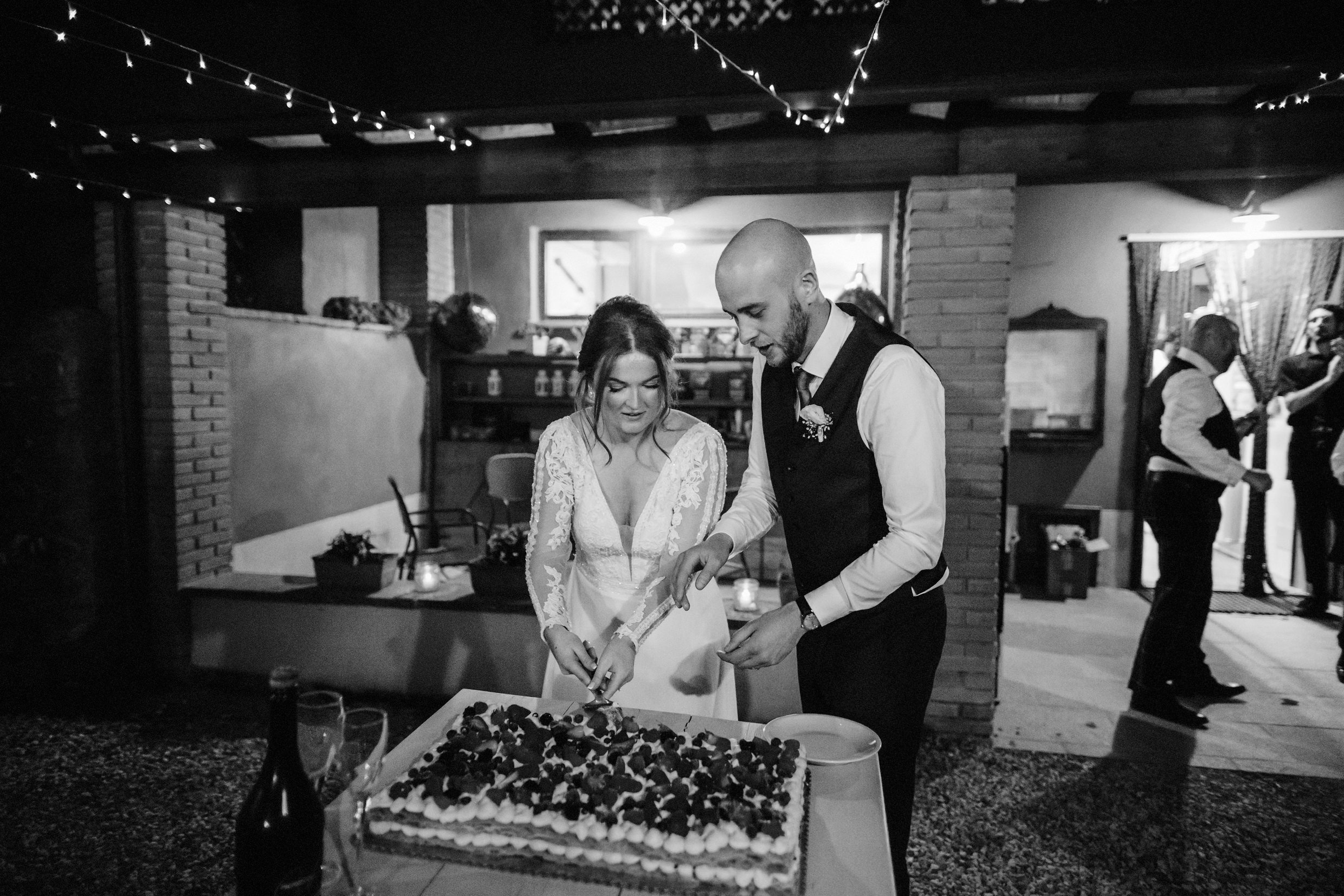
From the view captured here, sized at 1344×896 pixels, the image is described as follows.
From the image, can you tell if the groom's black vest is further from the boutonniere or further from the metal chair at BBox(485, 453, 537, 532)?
the metal chair at BBox(485, 453, 537, 532)

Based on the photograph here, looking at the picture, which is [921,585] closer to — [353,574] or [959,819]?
[959,819]

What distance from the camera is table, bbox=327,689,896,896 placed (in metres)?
1.21

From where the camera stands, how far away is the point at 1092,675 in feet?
16.2

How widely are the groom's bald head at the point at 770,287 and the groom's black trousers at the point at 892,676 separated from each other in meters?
0.73

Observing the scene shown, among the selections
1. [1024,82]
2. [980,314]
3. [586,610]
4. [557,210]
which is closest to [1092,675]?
Result: [980,314]

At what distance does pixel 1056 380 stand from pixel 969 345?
3.74 meters

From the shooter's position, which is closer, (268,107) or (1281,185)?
(268,107)

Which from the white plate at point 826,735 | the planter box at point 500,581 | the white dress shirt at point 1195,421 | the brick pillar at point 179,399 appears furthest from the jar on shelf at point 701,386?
the white plate at point 826,735

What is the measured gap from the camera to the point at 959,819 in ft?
10.7

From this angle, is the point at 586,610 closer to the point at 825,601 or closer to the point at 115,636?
the point at 825,601

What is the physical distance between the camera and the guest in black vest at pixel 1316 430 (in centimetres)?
562

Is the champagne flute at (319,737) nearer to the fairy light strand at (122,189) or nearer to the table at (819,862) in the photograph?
the table at (819,862)

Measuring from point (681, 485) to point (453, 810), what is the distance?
128cm

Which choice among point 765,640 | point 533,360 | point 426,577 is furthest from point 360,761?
point 533,360
